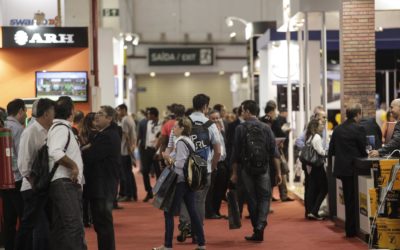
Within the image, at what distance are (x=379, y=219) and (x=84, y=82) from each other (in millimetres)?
8265

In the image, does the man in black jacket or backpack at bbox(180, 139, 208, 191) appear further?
backpack at bbox(180, 139, 208, 191)

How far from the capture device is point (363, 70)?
1408 centimetres

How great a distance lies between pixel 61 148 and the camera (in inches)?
294

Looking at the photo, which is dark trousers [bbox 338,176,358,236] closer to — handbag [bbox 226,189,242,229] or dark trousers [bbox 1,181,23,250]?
handbag [bbox 226,189,242,229]

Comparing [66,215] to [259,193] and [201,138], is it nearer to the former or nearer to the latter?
[201,138]

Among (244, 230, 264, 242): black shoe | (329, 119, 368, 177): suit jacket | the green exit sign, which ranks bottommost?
(244, 230, 264, 242): black shoe

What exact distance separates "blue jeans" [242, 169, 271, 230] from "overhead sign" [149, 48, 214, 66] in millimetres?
29859

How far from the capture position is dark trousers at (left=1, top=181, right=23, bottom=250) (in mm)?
8992

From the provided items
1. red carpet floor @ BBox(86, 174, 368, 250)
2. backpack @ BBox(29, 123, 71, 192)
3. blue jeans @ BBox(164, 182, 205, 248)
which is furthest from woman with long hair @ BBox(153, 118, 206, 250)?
backpack @ BBox(29, 123, 71, 192)

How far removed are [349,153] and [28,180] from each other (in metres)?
4.30

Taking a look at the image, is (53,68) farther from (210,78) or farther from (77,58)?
(210,78)

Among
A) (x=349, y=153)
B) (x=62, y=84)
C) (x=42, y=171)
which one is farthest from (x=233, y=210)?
(x=62, y=84)

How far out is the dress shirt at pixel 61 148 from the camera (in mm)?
7446

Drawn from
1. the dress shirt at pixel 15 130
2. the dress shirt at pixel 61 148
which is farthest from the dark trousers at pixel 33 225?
the dress shirt at pixel 15 130
